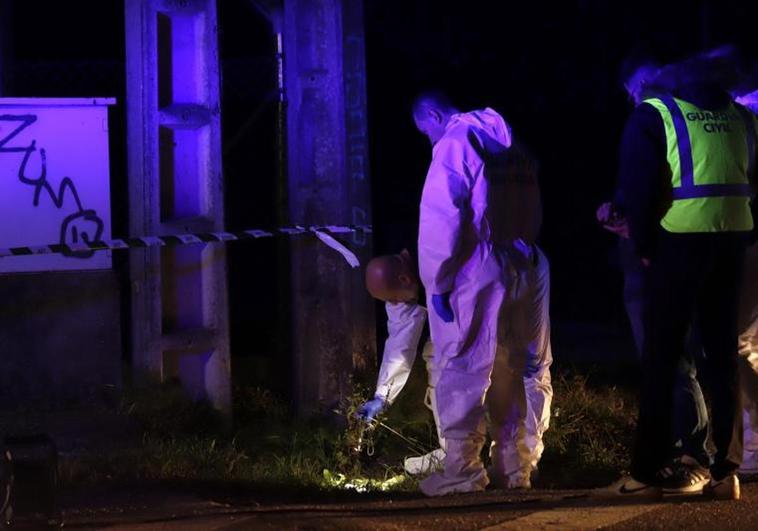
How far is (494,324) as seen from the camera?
5.62 m

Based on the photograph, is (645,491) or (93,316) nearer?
(645,491)

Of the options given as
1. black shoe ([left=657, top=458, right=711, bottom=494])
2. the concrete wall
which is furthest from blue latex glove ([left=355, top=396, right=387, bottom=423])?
black shoe ([left=657, top=458, right=711, bottom=494])

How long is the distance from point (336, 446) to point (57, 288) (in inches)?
82.2

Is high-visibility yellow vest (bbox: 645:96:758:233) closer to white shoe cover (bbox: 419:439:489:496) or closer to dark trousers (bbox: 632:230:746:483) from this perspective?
dark trousers (bbox: 632:230:746:483)

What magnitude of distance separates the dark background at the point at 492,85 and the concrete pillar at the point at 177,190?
5561 mm

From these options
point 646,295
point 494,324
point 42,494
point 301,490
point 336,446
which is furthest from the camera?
point 336,446

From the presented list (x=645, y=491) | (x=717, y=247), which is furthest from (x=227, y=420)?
(x=717, y=247)

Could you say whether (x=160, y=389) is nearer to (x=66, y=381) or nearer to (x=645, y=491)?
(x=66, y=381)

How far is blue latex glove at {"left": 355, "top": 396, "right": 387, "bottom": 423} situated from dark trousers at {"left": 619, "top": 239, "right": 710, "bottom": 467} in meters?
2.03

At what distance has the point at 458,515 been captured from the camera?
504 cm

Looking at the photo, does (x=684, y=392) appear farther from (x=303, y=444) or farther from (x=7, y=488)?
(x=7, y=488)

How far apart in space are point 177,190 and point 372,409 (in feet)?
6.45

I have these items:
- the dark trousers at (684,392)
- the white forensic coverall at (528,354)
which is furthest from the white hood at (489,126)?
the dark trousers at (684,392)

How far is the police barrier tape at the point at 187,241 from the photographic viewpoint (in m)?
7.54
